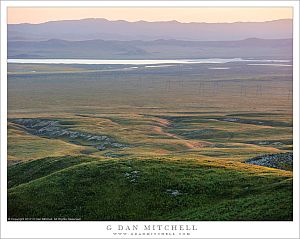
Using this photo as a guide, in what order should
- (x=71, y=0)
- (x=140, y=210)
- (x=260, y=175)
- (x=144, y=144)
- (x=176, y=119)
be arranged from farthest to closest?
(x=176, y=119) → (x=144, y=144) → (x=260, y=175) → (x=140, y=210) → (x=71, y=0)

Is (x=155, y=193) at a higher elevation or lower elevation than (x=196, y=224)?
higher

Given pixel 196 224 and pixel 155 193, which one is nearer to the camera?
pixel 196 224

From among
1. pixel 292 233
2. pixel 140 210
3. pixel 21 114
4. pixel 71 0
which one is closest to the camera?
pixel 292 233

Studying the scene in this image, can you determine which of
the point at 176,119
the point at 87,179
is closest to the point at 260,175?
the point at 87,179

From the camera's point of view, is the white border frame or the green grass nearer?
the white border frame

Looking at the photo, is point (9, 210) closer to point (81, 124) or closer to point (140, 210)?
point (140, 210)

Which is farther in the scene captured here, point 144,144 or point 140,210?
point 144,144

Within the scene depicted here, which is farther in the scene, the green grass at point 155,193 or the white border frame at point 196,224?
the green grass at point 155,193

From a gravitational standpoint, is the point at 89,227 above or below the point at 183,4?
below
